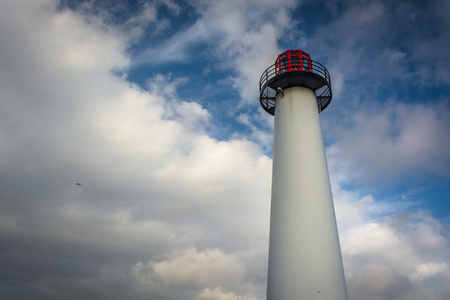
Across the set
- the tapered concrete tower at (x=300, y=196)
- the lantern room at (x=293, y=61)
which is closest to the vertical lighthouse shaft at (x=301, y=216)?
the tapered concrete tower at (x=300, y=196)

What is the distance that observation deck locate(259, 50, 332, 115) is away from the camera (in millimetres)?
21141

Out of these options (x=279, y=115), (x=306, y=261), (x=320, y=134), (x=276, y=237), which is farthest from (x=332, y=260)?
(x=279, y=115)

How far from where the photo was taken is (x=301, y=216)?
56.3 feet

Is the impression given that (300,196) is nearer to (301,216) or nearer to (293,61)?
(301,216)

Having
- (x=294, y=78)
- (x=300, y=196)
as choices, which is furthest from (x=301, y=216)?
(x=294, y=78)

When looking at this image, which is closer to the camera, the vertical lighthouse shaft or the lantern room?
the vertical lighthouse shaft

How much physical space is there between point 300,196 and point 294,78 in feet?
24.5

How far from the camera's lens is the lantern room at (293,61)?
71.4 feet

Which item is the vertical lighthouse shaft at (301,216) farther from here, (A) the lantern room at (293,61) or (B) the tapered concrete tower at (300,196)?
(A) the lantern room at (293,61)

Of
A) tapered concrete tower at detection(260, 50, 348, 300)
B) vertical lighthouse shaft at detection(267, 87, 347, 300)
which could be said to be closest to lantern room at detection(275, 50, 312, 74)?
tapered concrete tower at detection(260, 50, 348, 300)

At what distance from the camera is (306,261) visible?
16.0 meters

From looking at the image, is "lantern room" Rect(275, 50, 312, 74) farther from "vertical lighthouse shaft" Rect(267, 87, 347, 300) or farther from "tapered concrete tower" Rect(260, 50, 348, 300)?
"vertical lighthouse shaft" Rect(267, 87, 347, 300)

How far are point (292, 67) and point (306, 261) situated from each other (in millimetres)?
11582

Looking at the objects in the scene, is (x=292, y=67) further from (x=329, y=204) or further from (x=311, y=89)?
(x=329, y=204)
